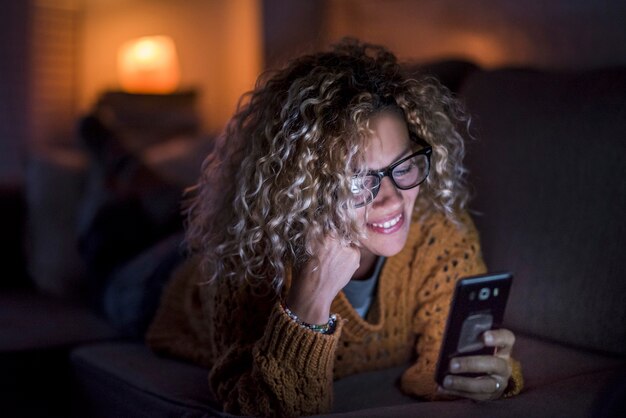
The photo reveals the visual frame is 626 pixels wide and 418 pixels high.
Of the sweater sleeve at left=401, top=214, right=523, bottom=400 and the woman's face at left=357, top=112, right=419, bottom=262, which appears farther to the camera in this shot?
the sweater sleeve at left=401, top=214, right=523, bottom=400

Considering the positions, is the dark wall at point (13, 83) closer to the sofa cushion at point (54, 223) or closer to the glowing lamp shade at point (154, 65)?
the glowing lamp shade at point (154, 65)

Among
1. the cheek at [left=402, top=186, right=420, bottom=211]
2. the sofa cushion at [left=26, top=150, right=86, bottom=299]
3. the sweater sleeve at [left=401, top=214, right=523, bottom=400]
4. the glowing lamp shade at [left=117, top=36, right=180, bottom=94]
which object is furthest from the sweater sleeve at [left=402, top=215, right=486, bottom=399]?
the glowing lamp shade at [left=117, top=36, right=180, bottom=94]

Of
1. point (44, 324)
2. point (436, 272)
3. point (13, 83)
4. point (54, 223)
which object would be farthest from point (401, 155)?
point (13, 83)

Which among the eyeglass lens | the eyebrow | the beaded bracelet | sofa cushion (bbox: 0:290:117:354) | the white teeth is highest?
the eyebrow

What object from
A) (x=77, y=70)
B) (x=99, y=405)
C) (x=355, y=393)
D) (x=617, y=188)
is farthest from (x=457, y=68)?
(x=77, y=70)

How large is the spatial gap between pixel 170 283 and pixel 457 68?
724mm

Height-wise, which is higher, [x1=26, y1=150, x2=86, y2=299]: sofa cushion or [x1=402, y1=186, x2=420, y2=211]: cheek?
[x1=402, y1=186, x2=420, y2=211]: cheek

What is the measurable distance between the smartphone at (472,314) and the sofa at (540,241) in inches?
3.3

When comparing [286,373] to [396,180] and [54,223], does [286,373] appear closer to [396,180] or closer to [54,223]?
[396,180]

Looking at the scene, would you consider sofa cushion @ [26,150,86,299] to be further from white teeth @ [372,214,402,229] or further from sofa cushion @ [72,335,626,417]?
white teeth @ [372,214,402,229]

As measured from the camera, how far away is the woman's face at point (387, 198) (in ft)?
3.69

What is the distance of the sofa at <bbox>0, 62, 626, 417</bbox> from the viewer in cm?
119

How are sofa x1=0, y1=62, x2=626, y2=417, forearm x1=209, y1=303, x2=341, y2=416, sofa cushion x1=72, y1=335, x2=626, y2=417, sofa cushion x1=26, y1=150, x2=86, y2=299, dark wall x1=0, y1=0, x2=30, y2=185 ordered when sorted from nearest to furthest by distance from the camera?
sofa cushion x1=72, y1=335, x2=626, y2=417, forearm x1=209, y1=303, x2=341, y2=416, sofa x1=0, y1=62, x2=626, y2=417, sofa cushion x1=26, y1=150, x2=86, y2=299, dark wall x1=0, y1=0, x2=30, y2=185

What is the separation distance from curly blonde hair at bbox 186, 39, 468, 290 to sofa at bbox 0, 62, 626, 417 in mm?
87
